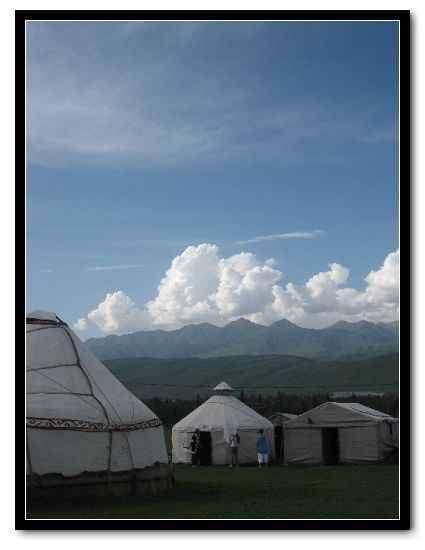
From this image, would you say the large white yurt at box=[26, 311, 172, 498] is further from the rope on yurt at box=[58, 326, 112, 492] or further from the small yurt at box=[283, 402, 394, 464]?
the small yurt at box=[283, 402, 394, 464]

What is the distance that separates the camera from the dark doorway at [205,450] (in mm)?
15234

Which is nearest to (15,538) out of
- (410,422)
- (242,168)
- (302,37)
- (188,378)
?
(410,422)

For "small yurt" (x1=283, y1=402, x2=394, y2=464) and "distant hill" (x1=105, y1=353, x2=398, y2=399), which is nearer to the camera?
"small yurt" (x1=283, y1=402, x2=394, y2=464)

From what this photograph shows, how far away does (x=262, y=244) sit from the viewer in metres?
6.61

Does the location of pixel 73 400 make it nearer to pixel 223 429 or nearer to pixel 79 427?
pixel 79 427

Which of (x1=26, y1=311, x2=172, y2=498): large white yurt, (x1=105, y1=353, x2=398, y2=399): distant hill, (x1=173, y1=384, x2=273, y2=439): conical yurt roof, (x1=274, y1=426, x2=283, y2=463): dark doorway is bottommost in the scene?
(x1=105, y1=353, x2=398, y2=399): distant hill

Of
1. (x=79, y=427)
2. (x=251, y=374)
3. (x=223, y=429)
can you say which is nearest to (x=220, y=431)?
(x=223, y=429)

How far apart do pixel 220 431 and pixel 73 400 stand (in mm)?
7348

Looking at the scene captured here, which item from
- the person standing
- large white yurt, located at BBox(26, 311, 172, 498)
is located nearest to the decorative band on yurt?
large white yurt, located at BBox(26, 311, 172, 498)

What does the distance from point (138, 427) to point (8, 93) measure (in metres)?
4.03

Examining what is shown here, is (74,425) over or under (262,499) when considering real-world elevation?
over

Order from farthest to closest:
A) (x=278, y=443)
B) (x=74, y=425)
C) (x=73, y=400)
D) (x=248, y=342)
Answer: (x=248, y=342)
(x=278, y=443)
(x=73, y=400)
(x=74, y=425)

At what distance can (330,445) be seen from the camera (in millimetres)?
14859

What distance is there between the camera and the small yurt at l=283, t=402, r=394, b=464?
1451cm
